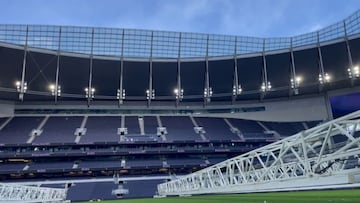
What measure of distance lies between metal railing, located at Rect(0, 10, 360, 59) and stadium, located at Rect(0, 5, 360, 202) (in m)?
0.14

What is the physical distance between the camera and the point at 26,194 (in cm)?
2462

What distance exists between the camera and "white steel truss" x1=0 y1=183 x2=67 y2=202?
21.0 m

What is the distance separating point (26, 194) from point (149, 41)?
27.4 meters

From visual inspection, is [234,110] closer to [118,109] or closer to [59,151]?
[118,109]

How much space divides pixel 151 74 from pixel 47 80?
50.6ft

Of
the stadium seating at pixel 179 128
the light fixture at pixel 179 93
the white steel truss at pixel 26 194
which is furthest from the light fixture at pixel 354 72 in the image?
the white steel truss at pixel 26 194

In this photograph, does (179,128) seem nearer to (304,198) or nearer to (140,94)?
(140,94)

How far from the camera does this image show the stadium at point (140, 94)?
41.7 m

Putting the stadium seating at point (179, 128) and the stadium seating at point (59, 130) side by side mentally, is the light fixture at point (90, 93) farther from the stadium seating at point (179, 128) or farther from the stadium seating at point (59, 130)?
the stadium seating at point (179, 128)

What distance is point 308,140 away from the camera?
800 centimetres

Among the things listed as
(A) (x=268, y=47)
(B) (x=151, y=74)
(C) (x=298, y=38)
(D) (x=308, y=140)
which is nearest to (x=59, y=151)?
(B) (x=151, y=74)

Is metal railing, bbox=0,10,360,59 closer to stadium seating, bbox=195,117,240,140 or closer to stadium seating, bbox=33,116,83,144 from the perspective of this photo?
stadium seating, bbox=195,117,240,140

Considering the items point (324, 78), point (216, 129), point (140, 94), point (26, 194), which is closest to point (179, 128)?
point (216, 129)

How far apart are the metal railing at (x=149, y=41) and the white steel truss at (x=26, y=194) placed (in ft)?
65.7
